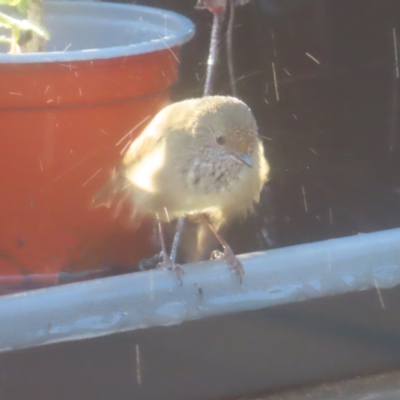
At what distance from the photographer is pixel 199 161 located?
1.36 m

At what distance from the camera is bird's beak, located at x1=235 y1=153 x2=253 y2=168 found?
1347mm

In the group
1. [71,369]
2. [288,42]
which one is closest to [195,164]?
[71,369]

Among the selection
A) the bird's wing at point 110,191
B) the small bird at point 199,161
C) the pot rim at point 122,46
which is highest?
the pot rim at point 122,46

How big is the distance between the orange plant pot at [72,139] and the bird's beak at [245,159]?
0.31 m

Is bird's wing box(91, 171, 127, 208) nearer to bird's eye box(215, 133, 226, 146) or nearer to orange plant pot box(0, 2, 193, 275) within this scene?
orange plant pot box(0, 2, 193, 275)

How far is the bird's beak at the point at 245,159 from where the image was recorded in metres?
1.35

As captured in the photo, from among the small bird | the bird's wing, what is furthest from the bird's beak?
the bird's wing

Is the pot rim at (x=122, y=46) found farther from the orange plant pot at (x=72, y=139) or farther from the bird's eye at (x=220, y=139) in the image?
the bird's eye at (x=220, y=139)

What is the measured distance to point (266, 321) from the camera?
111cm

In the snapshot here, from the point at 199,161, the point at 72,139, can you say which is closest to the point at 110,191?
the point at 72,139

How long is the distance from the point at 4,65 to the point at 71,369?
653 mm

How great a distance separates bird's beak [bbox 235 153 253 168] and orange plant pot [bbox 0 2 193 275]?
12.2 inches

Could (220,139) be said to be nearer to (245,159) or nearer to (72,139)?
(245,159)

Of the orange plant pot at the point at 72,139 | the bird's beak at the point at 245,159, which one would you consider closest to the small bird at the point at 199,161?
the bird's beak at the point at 245,159
